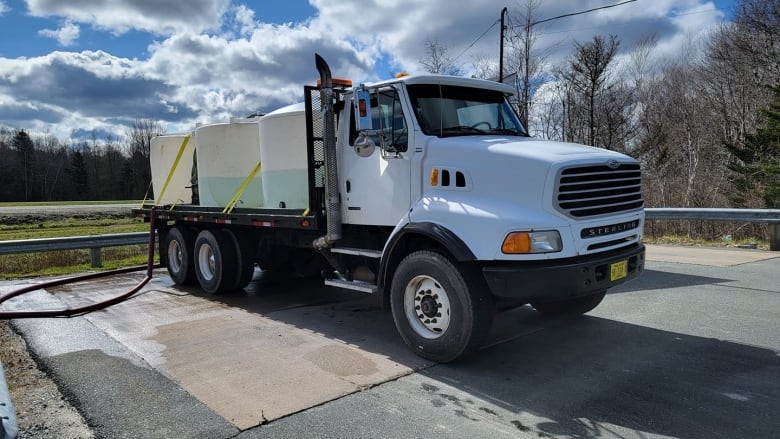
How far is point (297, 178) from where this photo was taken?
21.4ft

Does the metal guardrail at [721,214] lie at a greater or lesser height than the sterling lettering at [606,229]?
lesser

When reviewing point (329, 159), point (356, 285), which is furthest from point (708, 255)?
point (329, 159)

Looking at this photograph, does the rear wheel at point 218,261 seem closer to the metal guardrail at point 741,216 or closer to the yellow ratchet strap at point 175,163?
the yellow ratchet strap at point 175,163

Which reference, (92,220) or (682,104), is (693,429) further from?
(92,220)

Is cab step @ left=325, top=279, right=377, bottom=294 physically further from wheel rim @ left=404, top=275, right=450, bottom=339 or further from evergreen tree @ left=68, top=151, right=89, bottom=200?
evergreen tree @ left=68, top=151, right=89, bottom=200

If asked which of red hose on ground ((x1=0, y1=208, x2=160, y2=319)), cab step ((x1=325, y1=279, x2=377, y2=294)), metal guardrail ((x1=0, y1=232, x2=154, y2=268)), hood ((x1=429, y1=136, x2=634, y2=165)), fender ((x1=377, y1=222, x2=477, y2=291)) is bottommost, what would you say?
red hose on ground ((x1=0, y1=208, x2=160, y2=319))

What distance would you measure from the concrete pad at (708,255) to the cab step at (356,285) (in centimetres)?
669

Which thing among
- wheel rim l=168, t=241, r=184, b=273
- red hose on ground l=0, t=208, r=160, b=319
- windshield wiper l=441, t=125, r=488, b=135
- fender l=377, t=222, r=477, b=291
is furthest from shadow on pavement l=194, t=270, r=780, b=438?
wheel rim l=168, t=241, r=184, b=273

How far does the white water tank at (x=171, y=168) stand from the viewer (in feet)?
29.6

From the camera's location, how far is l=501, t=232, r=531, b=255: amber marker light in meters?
4.15

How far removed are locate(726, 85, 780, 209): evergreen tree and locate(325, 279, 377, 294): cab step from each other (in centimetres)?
1456

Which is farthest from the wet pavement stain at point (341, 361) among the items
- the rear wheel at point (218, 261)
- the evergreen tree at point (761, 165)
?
the evergreen tree at point (761, 165)

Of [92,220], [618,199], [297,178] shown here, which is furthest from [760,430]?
[92,220]

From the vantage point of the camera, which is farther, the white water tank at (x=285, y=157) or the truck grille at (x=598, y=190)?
the white water tank at (x=285, y=157)
